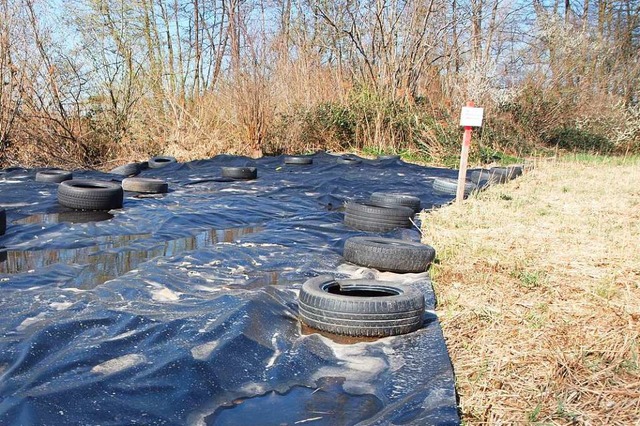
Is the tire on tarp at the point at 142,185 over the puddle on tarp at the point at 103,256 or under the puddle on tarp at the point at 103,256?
over

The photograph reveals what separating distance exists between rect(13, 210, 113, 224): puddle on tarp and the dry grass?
357 centimetres

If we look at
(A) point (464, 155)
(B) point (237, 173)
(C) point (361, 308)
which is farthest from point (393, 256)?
(B) point (237, 173)

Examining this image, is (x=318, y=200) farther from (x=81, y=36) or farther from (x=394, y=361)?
(x=81, y=36)

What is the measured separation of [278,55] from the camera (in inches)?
553

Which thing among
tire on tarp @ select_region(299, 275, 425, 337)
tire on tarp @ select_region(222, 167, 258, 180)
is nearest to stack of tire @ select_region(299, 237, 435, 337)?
tire on tarp @ select_region(299, 275, 425, 337)

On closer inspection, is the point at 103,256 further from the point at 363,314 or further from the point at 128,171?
the point at 128,171

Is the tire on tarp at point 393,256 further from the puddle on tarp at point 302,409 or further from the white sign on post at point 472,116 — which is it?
the white sign on post at point 472,116

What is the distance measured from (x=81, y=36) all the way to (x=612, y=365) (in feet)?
41.1

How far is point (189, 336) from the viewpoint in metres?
2.86

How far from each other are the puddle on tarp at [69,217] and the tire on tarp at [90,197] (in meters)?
0.08

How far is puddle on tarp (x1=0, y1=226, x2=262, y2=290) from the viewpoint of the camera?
4.12 meters

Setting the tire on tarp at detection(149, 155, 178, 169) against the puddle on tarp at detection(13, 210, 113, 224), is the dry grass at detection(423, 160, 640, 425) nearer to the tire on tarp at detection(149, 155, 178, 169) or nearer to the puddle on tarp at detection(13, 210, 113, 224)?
the puddle on tarp at detection(13, 210, 113, 224)

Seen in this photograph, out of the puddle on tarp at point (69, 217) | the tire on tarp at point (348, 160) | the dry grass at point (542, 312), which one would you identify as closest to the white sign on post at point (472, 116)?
the dry grass at point (542, 312)

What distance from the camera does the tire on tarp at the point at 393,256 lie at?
13.8 ft
